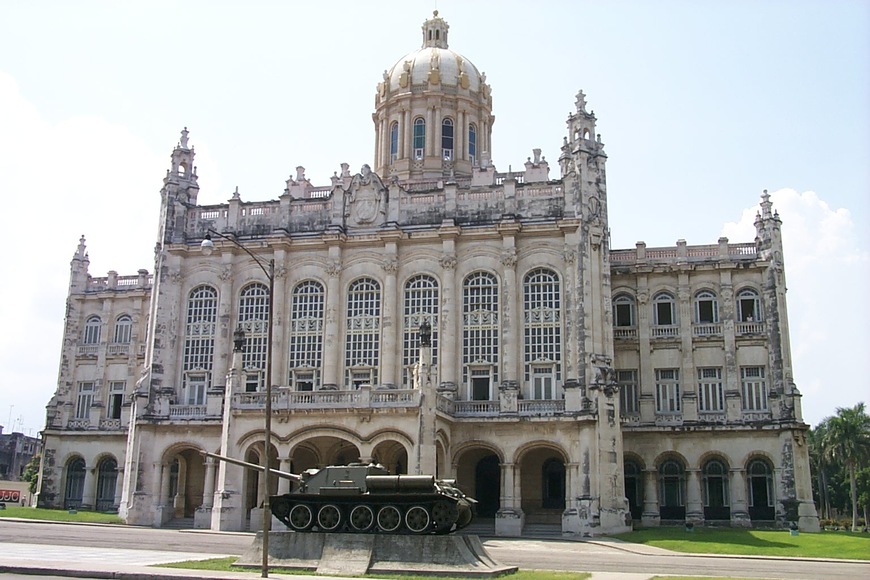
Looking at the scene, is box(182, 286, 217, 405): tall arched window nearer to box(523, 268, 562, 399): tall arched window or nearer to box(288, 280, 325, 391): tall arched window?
box(288, 280, 325, 391): tall arched window

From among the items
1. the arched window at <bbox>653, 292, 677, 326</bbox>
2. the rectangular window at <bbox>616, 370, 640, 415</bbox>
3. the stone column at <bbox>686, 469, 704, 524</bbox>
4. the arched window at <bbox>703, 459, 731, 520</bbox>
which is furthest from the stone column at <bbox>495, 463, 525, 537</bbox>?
the arched window at <bbox>653, 292, 677, 326</bbox>

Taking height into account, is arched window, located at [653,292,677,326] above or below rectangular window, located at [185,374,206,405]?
above

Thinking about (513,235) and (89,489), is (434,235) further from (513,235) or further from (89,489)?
(89,489)

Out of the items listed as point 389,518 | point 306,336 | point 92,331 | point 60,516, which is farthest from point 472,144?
point 389,518

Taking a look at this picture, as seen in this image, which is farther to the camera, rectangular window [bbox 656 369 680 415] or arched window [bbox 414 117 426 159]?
arched window [bbox 414 117 426 159]

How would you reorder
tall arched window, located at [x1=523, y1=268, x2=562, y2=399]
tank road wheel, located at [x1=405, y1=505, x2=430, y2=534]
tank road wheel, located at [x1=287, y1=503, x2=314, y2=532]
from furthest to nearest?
tall arched window, located at [x1=523, y1=268, x2=562, y2=399]
tank road wheel, located at [x1=287, y1=503, x2=314, y2=532]
tank road wheel, located at [x1=405, y1=505, x2=430, y2=534]

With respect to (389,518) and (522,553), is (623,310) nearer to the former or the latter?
(522,553)

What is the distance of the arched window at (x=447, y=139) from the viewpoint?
64.2 meters

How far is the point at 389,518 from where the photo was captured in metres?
28.5

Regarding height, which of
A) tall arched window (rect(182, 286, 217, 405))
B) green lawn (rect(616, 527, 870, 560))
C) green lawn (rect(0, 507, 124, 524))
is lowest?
green lawn (rect(616, 527, 870, 560))

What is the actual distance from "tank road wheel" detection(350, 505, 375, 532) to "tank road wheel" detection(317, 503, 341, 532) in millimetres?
486

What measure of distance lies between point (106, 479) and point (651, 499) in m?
36.5

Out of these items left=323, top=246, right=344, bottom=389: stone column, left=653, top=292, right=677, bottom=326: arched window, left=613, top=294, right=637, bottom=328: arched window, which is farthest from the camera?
left=613, top=294, right=637, bottom=328: arched window

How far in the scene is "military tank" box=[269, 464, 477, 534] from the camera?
28.1 meters
